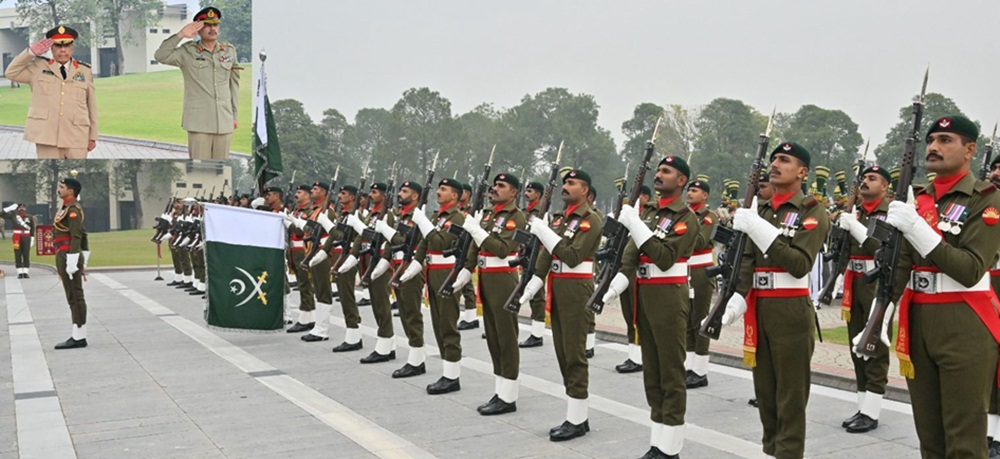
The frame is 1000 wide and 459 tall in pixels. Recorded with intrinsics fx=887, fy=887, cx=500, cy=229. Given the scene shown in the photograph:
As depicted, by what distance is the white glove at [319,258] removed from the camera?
430 inches

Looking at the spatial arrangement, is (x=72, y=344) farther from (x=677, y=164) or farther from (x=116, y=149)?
(x=116, y=149)

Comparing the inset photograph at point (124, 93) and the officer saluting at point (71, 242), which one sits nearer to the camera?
the officer saluting at point (71, 242)

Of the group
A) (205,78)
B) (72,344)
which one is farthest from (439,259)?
(205,78)

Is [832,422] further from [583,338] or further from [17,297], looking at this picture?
[17,297]

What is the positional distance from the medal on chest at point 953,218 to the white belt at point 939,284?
0.21 meters

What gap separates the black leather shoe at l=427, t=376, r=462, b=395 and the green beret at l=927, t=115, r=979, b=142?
5091 millimetres

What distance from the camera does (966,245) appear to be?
12.9ft

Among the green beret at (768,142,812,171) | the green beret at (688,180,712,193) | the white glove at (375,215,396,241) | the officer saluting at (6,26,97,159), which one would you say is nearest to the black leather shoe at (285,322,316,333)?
the white glove at (375,215,396,241)

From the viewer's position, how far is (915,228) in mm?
3812

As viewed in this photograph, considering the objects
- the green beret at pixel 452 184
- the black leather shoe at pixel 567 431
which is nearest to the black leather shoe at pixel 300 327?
the green beret at pixel 452 184

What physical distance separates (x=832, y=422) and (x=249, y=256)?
7.28m

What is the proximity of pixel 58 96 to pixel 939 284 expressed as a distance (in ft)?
64.8

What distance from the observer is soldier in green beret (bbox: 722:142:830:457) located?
4574 millimetres

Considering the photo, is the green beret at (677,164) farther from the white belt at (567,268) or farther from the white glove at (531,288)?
the white glove at (531,288)
